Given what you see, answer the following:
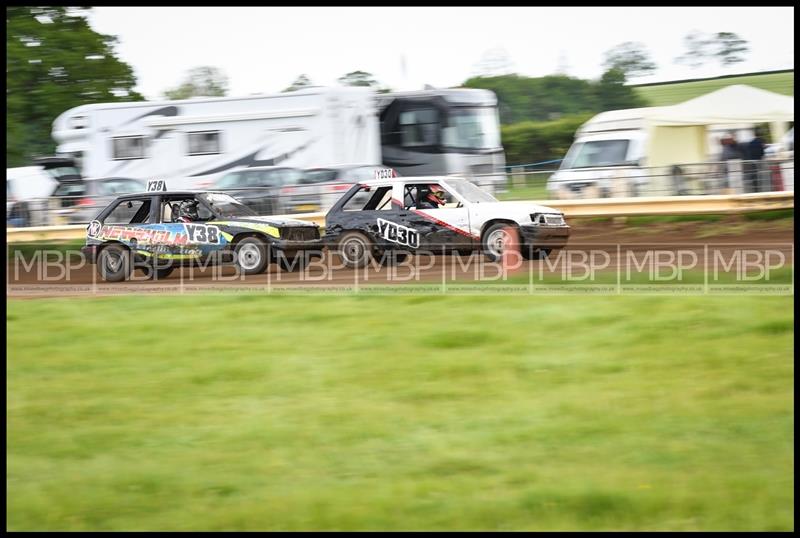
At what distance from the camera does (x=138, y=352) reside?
9.60 meters

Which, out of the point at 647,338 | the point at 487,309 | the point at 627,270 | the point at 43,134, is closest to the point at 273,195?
the point at 627,270

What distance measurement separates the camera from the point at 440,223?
48.2 feet

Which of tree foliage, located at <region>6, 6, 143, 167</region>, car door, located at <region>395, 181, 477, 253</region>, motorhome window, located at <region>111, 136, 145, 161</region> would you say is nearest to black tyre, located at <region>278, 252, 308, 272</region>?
car door, located at <region>395, 181, 477, 253</region>

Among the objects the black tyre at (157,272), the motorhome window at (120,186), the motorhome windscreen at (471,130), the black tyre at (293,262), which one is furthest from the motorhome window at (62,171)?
the black tyre at (293,262)

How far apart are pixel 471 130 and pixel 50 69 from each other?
607 inches

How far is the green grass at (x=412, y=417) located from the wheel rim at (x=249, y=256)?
346 cm

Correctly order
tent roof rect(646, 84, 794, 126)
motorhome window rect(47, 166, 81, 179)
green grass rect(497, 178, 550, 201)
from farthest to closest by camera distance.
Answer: motorhome window rect(47, 166, 81, 179)
tent roof rect(646, 84, 794, 126)
green grass rect(497, 178, 550, 201)

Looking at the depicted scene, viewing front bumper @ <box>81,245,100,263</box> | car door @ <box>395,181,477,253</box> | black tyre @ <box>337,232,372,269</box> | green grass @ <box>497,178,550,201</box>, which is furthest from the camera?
green grass @ <box>497,178,550,201</box>

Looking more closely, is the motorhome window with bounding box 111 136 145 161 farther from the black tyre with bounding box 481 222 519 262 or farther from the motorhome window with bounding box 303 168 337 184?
the black tyre with bounding box 481 222 519 262

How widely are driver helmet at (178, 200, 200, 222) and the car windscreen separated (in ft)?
0.53

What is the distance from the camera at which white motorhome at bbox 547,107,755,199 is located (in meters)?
18.7

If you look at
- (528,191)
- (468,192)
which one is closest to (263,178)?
(528,191)

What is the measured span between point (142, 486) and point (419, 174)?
57.1 feet

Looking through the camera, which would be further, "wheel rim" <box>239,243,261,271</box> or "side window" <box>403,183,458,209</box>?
"side window" <box>403,183,458,209</box>
